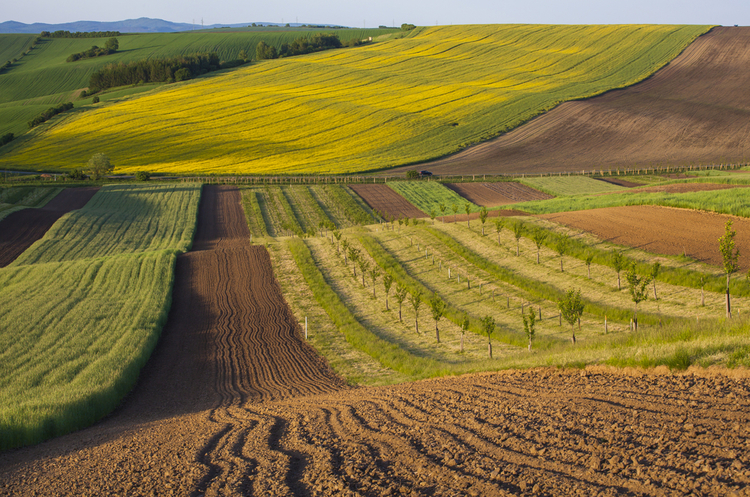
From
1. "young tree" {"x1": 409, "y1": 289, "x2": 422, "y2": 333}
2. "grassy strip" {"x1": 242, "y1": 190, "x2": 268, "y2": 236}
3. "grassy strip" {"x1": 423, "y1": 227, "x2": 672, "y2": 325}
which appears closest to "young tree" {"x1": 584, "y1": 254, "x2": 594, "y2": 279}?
"grassy strip" {"x1": 423, "y1": 227, "x2": 672, "y2": 325}

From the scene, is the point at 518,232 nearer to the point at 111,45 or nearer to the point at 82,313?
the point at 82,313

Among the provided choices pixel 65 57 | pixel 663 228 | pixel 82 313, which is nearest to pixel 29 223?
pixel 82 313

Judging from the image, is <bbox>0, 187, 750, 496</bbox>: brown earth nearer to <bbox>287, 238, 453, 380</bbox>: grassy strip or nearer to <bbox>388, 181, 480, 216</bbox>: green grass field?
<bbox>287, 238, 453, 380</bbox>: grassy strip

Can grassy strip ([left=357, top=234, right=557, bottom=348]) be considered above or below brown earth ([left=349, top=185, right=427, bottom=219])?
below

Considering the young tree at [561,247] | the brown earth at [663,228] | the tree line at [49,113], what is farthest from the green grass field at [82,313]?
the tree line at [49,113]

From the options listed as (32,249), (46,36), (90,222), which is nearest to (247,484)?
(32,249)

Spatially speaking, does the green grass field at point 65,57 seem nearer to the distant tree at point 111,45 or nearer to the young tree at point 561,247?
the distant tree at point 111,45
